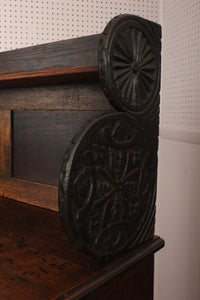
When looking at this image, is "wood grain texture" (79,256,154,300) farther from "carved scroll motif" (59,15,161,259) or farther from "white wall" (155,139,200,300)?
"white wall" (155,139,200,300)

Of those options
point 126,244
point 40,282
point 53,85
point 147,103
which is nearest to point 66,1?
point 53,85

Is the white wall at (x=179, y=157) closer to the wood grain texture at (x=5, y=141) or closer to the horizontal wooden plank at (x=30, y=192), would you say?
the horizontal wooden plank at (x=30, y=192)

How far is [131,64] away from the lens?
1068 millimetres

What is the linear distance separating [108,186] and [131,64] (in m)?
0.41

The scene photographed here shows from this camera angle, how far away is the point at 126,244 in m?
1.11

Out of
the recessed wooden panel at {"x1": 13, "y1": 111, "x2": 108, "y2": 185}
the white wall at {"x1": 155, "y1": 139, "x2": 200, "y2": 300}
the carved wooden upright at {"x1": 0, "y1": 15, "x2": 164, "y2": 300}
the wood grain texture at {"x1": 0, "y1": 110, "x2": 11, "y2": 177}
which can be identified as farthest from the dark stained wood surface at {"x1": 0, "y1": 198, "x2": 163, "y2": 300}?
the white wall at {"x1": 155, "y1": 139, "x2": 200, "y2": 300}

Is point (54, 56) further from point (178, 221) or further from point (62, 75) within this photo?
point (178, 221)

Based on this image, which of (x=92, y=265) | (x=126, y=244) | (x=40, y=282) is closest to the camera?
(x=40, y=282)

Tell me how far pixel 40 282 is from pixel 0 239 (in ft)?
1.17

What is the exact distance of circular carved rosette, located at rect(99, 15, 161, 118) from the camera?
39.1 inches

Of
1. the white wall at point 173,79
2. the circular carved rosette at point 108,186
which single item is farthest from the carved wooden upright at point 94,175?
the white wall at point 173,79

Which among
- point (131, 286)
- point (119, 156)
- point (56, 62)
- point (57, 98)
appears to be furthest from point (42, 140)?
point (131, 286)

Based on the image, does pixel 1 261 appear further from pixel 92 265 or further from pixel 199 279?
pixel 199 279

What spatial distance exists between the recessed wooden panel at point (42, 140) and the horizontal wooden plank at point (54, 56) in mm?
258
